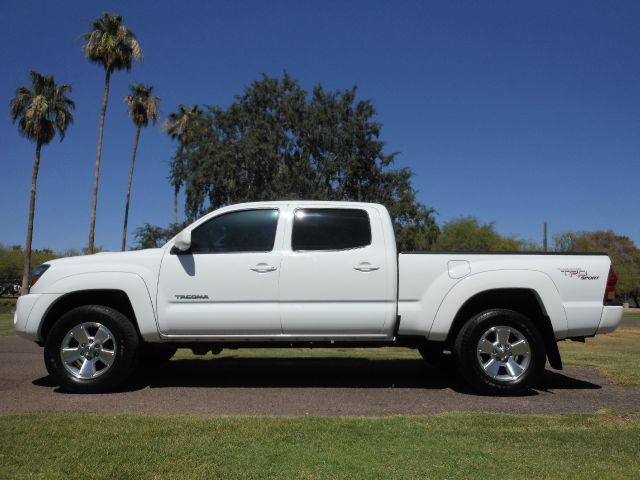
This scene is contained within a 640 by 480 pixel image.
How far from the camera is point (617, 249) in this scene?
274 ft

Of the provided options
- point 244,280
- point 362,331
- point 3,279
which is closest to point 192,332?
point 244,280

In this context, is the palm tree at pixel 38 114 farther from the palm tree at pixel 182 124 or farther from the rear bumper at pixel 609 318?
the rear bumper at pixel 609 318

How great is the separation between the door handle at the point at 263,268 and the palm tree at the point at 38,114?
28.7m

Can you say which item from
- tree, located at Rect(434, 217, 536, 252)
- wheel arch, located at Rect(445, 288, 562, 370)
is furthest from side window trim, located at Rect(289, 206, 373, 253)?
tree, located at Rect(434, 217, 536, 252)

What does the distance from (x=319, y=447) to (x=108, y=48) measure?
101 feet

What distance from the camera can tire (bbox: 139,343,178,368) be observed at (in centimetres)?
641

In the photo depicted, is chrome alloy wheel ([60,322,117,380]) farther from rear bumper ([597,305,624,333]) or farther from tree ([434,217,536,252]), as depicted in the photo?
tree ([434,217,536,252])

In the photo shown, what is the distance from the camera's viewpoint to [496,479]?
338cm

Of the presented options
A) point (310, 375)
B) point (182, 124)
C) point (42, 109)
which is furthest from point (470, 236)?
point (310, 375)

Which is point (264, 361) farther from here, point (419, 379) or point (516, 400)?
point (516, 400)

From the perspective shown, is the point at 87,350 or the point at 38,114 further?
the point at 38,114

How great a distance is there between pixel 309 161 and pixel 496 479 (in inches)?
1122

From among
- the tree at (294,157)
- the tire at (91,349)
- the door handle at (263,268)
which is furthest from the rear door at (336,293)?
the tree at (294,157)

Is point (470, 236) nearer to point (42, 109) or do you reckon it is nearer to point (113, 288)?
point (42, 109)
